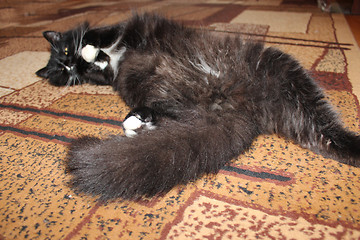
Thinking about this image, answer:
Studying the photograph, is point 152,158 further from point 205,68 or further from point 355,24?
point 355,24

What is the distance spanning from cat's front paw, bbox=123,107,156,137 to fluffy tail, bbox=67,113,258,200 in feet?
0.53

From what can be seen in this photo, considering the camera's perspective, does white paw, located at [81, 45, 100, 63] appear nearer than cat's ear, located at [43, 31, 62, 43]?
Yes

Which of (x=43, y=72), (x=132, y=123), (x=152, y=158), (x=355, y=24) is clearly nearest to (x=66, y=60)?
(x=43, y=72)

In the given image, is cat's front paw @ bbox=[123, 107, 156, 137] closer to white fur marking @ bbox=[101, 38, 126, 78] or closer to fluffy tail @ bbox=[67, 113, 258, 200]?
fluffy tail @ bbox=[67, 113, 258, 200]

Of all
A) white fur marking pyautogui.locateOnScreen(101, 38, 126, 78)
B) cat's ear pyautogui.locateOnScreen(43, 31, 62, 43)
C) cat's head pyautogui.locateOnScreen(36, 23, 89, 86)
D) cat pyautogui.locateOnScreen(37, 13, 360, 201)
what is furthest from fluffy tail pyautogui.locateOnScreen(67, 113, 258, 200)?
cat's ear pyautogui.locateOnScreen(43, 31, 62, 43)

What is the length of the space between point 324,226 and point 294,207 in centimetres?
7

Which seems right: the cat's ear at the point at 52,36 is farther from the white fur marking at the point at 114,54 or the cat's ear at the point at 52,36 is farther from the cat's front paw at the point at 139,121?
the cat's front paw at the point at 139,121

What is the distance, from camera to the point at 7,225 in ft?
2.04

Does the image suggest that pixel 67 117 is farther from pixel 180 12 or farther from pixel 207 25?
pixel 180 12

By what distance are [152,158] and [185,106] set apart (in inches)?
12.9


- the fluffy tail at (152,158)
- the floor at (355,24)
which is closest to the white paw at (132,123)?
the fluffy tail at (152,158)

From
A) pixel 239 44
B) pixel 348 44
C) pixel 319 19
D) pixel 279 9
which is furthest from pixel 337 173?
pixel 279 9

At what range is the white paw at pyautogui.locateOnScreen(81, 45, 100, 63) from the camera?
128 cm

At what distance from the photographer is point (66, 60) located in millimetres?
1365
